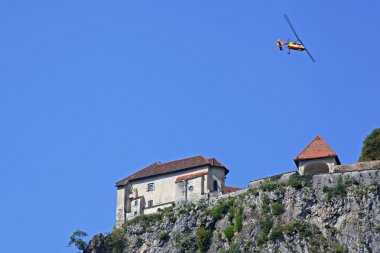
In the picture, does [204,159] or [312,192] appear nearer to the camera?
[312,192]

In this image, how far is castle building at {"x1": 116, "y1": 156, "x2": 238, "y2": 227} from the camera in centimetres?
11606

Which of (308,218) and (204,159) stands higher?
(204,159)

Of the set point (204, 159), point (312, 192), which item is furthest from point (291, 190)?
point (204, 159)

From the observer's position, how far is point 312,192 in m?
109

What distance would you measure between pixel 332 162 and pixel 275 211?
7552 mm

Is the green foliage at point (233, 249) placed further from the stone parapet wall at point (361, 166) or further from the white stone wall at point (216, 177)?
the stone parapet wall at point (361, 166)

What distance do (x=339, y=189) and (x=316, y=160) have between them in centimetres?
541

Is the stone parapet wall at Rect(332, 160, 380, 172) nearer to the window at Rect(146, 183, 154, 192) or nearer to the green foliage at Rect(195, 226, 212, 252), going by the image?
the green foliage at Rect(195, 226, 212, 252)

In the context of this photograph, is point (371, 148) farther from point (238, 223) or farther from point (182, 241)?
point (182, 241)

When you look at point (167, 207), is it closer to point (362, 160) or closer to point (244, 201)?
point (244, 201)

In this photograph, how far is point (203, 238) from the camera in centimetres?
11050

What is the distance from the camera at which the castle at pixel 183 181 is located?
371 feet

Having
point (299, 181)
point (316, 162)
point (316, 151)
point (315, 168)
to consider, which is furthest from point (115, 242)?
point (316, 151)

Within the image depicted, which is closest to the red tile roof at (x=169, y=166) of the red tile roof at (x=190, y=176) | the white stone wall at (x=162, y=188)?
the white stone wall at (x=162, y=188)
